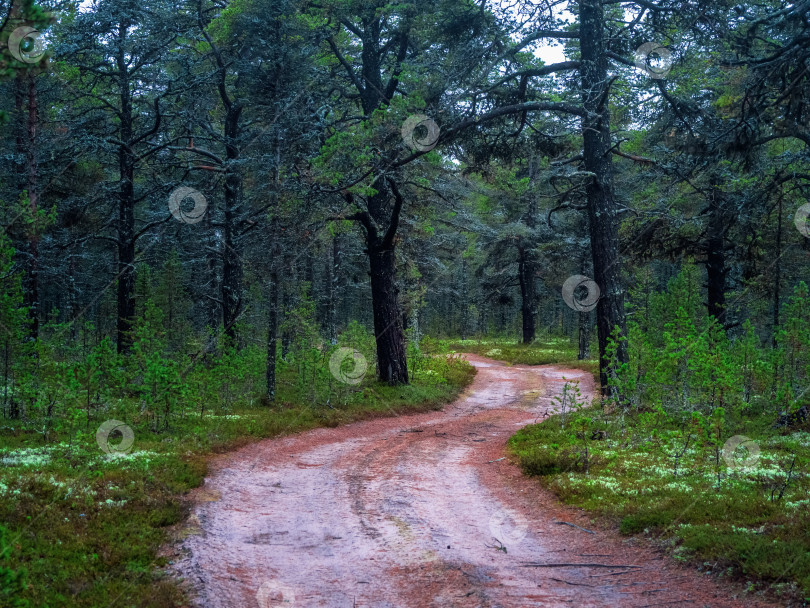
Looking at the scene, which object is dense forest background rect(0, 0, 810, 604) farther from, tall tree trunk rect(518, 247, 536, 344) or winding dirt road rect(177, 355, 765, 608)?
tall tree trunk rect(518, 247, 536, 344)

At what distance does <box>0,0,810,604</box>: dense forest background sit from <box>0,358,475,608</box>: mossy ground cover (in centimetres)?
49

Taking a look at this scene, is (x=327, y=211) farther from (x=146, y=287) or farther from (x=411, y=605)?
(x=411, y=605)

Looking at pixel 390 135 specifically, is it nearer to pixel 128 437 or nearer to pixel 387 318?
pixel 387 318

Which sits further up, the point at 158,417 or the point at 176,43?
the point at 176,43

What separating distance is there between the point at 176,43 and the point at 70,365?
530 inches

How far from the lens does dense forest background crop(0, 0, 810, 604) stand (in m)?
10.8

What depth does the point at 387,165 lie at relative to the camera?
39.9 ft

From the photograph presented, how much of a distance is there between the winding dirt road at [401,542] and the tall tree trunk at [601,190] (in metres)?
3.91

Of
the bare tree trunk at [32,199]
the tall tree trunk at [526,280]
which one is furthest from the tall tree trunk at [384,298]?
the tall tree trunk at [526,280]

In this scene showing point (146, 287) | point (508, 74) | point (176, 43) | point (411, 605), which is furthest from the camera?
point (146, 287)

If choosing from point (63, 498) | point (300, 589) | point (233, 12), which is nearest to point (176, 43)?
point (233, 12)

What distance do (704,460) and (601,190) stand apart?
590cm

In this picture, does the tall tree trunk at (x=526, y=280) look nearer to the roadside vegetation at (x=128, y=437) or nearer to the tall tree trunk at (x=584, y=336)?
the tall tree trunk at (x=584, y=336)

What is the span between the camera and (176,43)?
20062 mm
